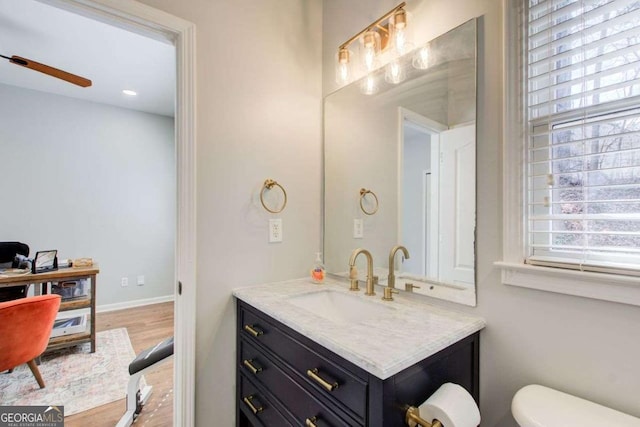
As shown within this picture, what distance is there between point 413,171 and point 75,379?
9.48ft

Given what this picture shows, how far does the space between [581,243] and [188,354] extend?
1.59 metres

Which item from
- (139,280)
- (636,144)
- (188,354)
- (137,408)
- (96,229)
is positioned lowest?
A: (137,408)

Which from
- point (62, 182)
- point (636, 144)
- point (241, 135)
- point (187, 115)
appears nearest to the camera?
point (636, 144)

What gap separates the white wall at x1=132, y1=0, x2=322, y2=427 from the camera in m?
1.40

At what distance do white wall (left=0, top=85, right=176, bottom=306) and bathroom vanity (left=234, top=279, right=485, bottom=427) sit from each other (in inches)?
132

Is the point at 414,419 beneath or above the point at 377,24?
beneath

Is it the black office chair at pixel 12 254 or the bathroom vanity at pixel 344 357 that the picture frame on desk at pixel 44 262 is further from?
the bathroom vanity at pixel 344 357

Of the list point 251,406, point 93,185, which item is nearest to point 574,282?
point 251,406

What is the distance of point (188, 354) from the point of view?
1.35 metres

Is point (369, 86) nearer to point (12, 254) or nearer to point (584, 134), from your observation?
point (584, 134)

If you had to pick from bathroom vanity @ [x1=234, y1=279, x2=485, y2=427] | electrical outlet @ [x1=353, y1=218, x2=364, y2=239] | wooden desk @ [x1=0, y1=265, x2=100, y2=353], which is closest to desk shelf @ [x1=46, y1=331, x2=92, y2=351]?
wooden desk @ [x1=0, y1=265, x2=100, y2=353]

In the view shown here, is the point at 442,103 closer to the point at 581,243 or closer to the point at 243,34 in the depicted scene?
the point at 581,243

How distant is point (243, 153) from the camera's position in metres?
1.50

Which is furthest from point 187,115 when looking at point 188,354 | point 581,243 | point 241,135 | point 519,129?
point 581,243
